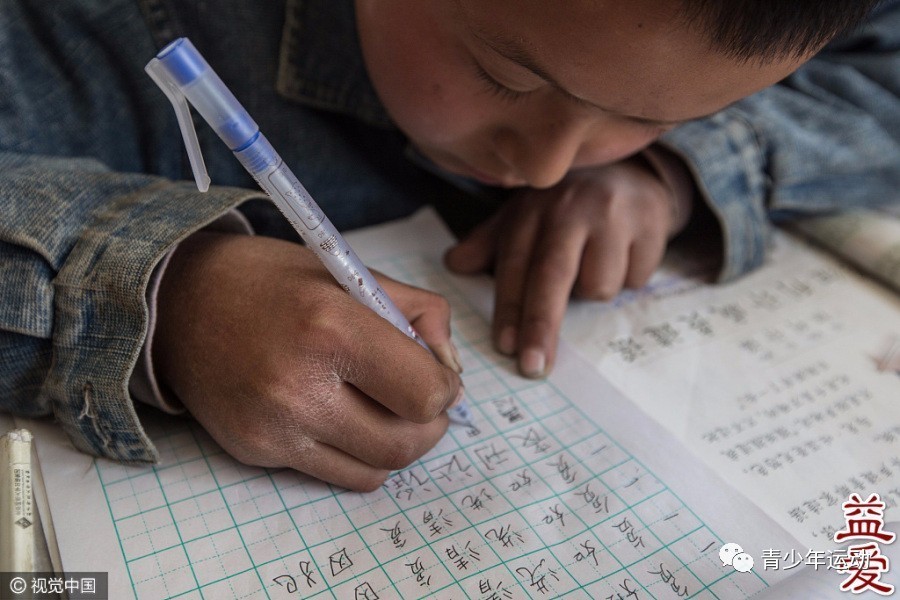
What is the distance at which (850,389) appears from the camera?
1.68ft

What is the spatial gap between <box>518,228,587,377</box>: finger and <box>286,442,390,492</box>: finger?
0.47ft

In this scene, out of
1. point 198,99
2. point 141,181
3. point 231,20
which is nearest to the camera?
point 198,99

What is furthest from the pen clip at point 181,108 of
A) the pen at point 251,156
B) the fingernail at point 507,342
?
the fingernail at point 507,342

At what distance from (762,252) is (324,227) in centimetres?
43

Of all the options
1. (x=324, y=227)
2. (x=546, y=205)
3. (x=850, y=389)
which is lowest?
(x=850, y=389)

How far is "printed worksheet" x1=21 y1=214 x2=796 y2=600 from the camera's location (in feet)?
1.12

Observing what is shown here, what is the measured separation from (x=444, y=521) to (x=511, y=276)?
0.23 metres

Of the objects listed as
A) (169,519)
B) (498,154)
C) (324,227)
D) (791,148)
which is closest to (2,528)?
(169,519)

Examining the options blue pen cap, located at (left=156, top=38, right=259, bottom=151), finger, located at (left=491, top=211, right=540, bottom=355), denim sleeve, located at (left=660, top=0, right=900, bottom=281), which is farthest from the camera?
denim sleeve, located at (left=660, top=0, right=900, bottom=281)

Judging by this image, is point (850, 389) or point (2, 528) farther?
point (850, 389)

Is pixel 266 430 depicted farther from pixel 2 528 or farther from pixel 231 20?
pixel 231 20

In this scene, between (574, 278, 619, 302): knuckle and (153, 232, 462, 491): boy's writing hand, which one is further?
(574, 278, 619, 302): knuckle

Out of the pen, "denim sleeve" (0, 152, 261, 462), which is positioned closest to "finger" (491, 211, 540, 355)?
the pen

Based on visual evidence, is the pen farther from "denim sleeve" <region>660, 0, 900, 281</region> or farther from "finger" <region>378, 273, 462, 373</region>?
"denim sleeve" <region>660, 0, 900, 281</region>
